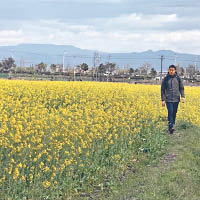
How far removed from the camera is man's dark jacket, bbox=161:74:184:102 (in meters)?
13.9

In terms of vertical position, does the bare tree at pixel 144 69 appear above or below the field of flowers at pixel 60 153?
above

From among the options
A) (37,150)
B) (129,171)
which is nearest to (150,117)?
(129,171)

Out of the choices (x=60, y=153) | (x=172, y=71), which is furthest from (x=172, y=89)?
(x=60, y=153)

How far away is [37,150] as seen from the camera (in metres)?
7.97

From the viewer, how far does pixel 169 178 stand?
8.92 m

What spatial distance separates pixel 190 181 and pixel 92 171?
1.91 metres

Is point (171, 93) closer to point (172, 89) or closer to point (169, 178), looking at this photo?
point (172, 89)

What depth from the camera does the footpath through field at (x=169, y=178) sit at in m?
7.98

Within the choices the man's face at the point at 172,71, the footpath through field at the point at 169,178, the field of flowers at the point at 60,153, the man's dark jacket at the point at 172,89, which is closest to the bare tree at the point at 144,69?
the man's dark jacket at the point at 172,89

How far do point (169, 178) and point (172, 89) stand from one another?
537cm

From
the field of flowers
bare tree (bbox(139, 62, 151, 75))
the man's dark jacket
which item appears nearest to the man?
the man's dark jacket

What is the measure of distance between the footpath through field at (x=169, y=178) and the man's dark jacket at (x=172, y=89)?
2.17m

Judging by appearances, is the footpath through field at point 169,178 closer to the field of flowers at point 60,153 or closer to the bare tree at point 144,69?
Answer: the field of flowers at point 60,153

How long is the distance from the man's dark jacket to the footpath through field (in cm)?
217
